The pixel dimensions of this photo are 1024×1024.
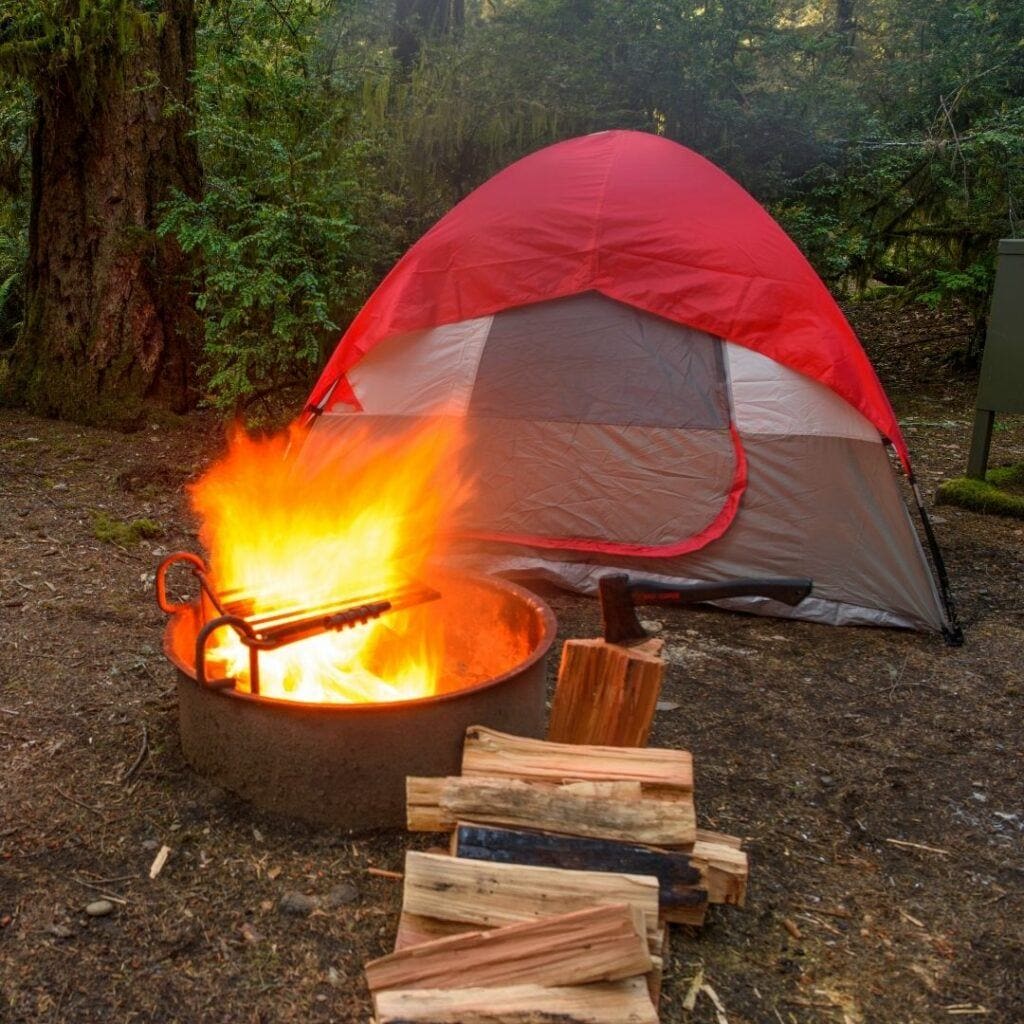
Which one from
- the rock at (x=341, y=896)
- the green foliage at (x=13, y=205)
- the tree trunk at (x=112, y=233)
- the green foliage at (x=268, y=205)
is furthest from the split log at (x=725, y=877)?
the green foliage at (x=13, y=205)

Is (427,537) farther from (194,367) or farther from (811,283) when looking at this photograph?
(194,367)

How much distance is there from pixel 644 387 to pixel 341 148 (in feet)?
12.0

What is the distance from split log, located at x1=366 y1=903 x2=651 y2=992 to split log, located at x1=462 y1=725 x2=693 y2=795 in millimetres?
438

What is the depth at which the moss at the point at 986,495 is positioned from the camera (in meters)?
6.31

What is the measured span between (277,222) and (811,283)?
11.6ft

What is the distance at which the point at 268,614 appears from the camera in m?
2.79

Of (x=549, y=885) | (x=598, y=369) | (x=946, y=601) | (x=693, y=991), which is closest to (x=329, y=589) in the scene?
(x=549, y=885)

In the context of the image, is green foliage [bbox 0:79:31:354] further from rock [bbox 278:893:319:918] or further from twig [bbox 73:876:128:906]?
rock [bbox 278:893:319:918]

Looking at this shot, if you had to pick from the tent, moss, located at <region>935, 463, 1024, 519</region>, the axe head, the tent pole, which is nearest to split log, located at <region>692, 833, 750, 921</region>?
the axe head

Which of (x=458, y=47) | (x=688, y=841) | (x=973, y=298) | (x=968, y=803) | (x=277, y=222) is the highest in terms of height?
(x=458, y=47)

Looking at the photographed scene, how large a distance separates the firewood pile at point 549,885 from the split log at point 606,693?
7.8 inches

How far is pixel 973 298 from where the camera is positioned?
8805mm

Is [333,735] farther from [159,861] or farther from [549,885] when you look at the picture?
[549,885]

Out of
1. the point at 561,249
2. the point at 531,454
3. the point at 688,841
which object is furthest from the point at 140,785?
the point at 561,249
